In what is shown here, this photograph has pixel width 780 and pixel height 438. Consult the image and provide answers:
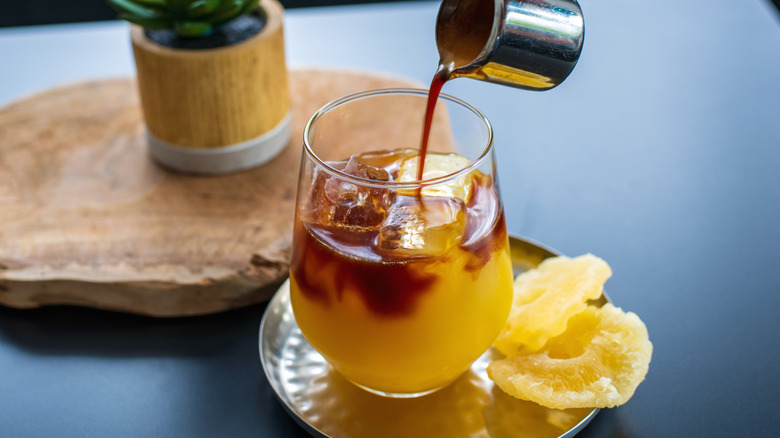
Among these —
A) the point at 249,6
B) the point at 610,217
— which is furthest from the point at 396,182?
the point at 249,6

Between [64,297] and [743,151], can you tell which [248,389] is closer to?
[64,297]

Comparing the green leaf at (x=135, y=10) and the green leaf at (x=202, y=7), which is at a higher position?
the green leaf at (x=202, y=7)

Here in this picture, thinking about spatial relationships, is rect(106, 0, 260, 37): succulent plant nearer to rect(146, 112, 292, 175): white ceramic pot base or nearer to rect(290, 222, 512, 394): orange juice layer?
rect(146, 112, 292, 175): white ceramic pot base

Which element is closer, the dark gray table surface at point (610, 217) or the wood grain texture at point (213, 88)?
the dark gray table surface at point (610, 217)

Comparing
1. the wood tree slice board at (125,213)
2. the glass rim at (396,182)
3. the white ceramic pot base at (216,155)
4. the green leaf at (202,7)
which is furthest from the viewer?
the white ceramic pot base at (216,155)

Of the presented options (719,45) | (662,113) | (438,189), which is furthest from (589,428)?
(719,45)

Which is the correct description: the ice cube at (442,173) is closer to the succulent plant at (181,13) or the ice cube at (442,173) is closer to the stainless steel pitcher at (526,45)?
the stainless steel pitcher at (526,45)

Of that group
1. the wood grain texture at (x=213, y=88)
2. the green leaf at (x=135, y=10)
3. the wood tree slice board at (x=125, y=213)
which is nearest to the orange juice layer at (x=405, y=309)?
the wood tree slice board at (x=125, y=213)

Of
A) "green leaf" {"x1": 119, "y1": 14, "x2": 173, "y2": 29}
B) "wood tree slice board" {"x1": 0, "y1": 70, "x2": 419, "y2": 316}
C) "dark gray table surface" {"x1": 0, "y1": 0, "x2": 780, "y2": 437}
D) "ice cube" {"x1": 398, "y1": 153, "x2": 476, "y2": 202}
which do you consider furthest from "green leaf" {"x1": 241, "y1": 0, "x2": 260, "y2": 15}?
"ice cube" {"x1": 398, "y1": 153, "x2": 476, "y2": 202}
